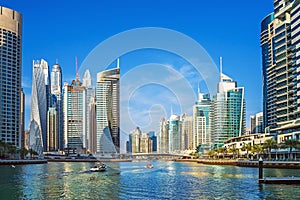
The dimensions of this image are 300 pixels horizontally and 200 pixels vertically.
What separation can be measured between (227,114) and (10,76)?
86431mm

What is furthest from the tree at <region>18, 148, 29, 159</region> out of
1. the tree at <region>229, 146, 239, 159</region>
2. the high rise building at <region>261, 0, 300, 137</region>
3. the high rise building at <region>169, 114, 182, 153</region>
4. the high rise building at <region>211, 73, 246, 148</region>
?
the high rise building at <region>261, 0, 300, 137</region>

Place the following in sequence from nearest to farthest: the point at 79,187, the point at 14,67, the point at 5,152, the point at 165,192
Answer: the point at 165,192
the point at 79,187
the point at 5,152
the point at 14,67

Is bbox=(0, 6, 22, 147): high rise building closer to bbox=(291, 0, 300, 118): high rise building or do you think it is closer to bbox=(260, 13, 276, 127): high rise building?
bbox=(260, 13, 276, 127): high rise building

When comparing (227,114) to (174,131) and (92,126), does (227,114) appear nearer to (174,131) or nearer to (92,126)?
(174,131)

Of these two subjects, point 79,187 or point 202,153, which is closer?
point 79,187

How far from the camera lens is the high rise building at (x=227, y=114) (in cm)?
17450

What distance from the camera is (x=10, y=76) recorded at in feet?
530

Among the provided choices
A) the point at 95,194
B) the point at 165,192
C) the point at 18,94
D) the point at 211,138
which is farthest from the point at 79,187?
the point at 211,138

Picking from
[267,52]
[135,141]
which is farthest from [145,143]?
[267,52]

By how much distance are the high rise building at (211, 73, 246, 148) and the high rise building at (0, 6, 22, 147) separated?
7818cm

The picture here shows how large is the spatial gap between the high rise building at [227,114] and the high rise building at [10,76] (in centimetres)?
7818

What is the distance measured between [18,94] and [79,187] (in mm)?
127145

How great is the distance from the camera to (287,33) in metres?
110

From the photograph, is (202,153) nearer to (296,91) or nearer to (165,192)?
(296,91)
